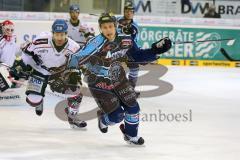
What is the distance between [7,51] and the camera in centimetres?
829

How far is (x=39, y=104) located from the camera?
6.51m

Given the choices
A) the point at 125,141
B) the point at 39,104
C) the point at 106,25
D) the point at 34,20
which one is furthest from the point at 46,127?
the point at 34,20

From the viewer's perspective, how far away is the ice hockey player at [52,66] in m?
6.30

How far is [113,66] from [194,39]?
7627 mm

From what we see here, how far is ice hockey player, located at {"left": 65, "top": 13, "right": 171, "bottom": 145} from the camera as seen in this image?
219 inches

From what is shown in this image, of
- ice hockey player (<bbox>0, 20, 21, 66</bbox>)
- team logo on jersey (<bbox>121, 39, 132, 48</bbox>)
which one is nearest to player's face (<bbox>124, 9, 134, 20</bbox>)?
ice hockey player (<bbox>0, 20, 21, 66</bbox>)

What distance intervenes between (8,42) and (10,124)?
1.86m

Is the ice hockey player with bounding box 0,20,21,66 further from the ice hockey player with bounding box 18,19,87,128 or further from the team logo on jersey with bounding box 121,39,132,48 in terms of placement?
the team logo on jersey with bounding box 121,39,132,48

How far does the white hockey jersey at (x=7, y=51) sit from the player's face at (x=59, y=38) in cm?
210

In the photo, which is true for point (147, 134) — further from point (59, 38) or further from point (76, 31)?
point (76, 31)

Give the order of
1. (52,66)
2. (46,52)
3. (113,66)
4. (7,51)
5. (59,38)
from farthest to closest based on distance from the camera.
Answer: (7,51), (52,66), (46,52), (59,38), (113,66)

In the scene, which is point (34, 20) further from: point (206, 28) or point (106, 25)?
point (106, 25)

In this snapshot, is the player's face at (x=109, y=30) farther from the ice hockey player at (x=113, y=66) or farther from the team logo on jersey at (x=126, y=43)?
the team logo on jersey at (x=126, y=43)

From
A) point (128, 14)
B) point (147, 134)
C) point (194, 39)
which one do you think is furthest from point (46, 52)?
point (194, 39)
